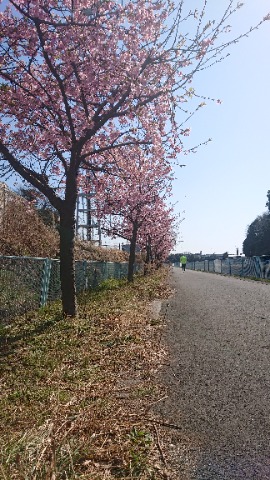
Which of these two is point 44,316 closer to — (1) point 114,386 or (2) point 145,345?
(2) point 145,345

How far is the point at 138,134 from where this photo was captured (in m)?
8.51

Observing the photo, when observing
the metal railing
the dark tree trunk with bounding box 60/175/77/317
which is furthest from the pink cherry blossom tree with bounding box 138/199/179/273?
the dark tree trunk with bounding box 60/175/77/317

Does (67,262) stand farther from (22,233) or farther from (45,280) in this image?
(22,233)

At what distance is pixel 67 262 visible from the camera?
302 inches

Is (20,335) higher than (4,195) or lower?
lower

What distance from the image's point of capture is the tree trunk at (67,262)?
7.67 m

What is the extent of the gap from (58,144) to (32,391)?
20.0 feet

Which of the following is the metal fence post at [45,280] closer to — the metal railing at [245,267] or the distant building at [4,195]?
the distant building at [4,195]

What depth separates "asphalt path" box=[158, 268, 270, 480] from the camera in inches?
106

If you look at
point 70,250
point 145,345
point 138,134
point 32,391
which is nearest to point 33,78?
point 138,134

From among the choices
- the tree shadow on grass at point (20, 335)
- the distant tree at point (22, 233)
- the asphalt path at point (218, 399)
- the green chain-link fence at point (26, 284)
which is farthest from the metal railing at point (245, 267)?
the tree shadow on grass at point (20, 335)

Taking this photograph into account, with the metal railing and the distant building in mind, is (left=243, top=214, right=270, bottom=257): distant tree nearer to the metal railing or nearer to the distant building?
the metal railing

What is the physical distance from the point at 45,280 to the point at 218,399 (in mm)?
6072

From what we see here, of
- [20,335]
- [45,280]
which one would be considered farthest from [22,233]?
[20,335]
